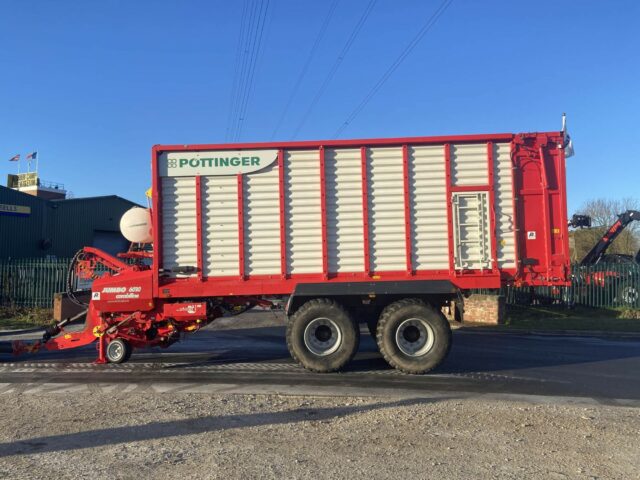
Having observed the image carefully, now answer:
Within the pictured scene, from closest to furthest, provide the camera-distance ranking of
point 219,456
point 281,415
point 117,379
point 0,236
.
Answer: point 219,456 → point 281,415 → point 117,379 → point 0,236

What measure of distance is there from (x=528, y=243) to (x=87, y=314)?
25.0 feet

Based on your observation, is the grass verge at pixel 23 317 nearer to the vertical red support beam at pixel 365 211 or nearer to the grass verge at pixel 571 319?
the vertical red support beam at pixel 365 211

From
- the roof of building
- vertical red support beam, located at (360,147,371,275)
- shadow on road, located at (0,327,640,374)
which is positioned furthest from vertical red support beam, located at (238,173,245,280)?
the roof of building

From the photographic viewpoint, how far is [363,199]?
26.9ft

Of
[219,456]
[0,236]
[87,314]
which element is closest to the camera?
[219,456]

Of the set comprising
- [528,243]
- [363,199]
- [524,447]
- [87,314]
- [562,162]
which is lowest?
[524,447]

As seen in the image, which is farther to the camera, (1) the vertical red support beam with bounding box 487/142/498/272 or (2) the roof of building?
(2) the roof of building

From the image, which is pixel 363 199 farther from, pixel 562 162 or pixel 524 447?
pixel 524 447

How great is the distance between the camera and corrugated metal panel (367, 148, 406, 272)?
8164mm

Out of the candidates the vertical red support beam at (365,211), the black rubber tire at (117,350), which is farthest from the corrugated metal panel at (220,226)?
the vertical red support beam at (365,211)

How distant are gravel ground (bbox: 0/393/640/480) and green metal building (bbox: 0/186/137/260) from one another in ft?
83.8

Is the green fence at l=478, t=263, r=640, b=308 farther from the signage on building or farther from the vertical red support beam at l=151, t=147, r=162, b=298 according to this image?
the signage on building

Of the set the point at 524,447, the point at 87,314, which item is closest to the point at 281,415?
the point at 524,447

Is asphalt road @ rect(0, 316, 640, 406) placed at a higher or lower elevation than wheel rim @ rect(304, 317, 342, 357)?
lower
